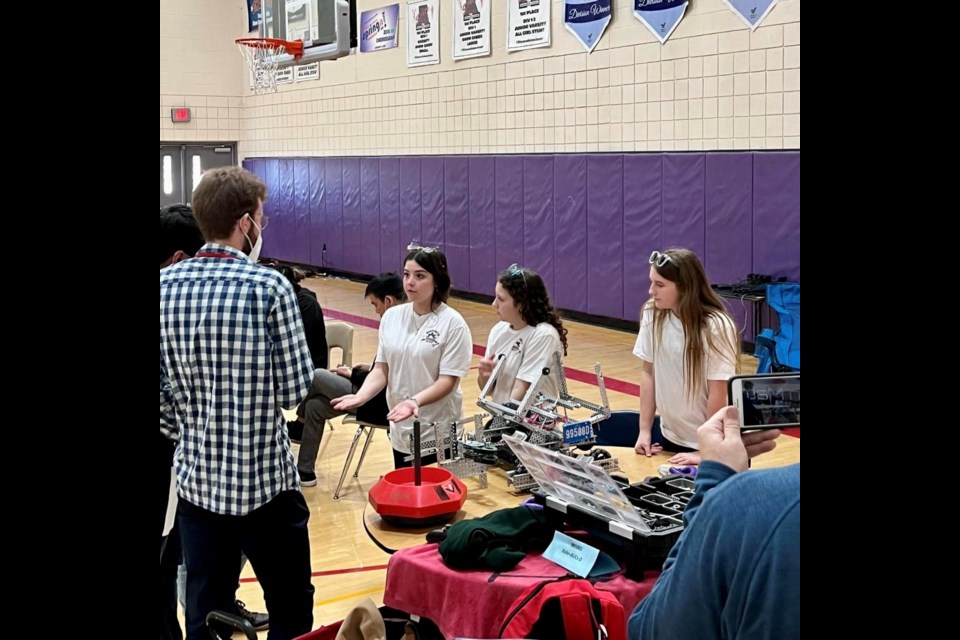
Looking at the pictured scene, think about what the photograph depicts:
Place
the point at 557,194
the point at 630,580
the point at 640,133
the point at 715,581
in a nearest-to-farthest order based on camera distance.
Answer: the point at 715,581 < the point at 630,580 < the point at 640,133 < the point at 557,194

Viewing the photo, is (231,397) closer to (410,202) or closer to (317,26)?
(317,26)

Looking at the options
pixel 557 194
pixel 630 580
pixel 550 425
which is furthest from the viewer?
pixel 557 194

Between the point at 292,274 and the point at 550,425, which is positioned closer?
the point at 550,425

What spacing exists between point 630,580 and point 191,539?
54.1 inches

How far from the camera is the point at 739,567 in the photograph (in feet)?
4.84

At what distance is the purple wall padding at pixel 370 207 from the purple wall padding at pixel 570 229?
171 inches

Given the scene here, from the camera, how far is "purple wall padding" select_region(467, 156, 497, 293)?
14.1 m

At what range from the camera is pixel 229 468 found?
310 centimetres

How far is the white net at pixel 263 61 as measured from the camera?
1350cm

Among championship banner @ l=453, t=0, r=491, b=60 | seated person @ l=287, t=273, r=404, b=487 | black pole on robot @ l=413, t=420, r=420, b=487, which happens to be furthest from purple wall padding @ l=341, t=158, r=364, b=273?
black pole on robot @ l=413, t=420, r=420, b=487

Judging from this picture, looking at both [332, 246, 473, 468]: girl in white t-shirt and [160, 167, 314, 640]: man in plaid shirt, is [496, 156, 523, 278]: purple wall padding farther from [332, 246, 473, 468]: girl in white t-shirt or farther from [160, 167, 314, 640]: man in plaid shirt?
[160, 167, 314, 640]: man in plaid shirt
